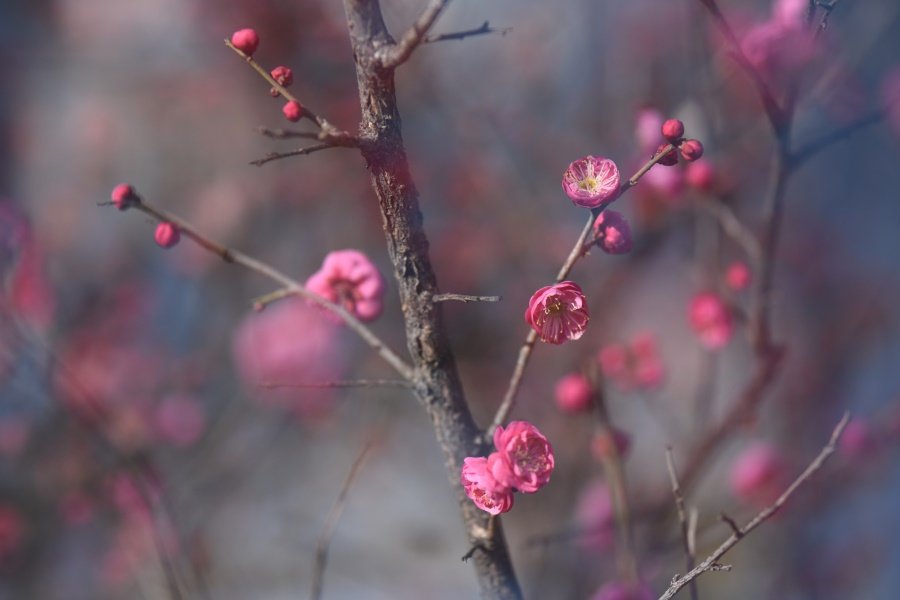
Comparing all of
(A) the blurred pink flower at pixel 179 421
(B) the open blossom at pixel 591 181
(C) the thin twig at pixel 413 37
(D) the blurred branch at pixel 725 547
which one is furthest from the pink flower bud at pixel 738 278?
(A) the blurred pink flower at pixel 179 421

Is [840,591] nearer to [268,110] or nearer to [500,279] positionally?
[500,279]

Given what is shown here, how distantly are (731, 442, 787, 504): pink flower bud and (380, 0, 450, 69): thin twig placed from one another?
1.48 m

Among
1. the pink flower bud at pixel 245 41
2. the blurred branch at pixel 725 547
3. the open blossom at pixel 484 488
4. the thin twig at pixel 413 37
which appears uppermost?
the pink flower bud at pixel 245 41

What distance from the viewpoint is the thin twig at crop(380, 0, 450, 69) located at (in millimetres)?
611

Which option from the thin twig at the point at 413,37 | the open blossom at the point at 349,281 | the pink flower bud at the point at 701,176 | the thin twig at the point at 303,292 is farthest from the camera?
the pink flower bud at the point at 701,176

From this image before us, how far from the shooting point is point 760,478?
71.9 inches

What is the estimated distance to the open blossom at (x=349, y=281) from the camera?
99cm

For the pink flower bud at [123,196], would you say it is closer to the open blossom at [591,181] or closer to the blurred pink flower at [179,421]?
the open blossom at [591,181]

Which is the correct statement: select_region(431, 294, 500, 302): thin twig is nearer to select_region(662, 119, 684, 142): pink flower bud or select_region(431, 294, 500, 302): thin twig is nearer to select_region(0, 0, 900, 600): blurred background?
select_region(662, 119, 684, 142): pink flower bud

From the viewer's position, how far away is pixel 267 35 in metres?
3.11

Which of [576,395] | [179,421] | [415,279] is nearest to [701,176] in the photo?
[576,395]

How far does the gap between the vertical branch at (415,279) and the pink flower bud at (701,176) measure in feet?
2.37

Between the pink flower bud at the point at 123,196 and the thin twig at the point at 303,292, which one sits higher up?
the pink flower bud at the point at 123,196

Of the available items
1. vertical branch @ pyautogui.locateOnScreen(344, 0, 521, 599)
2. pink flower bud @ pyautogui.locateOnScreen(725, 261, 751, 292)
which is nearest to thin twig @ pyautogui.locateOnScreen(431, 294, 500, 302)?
vertical branch @ pyautogui.locateOnScreen(344, 0, 521, 599)
